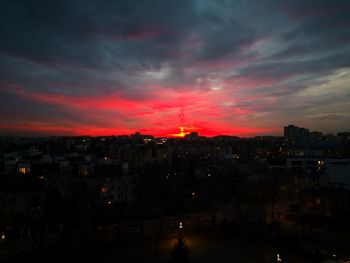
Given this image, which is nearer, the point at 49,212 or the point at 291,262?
the point at 291,262

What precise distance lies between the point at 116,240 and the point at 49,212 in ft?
23.8

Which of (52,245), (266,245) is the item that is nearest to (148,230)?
(52,245)

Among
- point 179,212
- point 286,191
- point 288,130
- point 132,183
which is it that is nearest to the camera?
point 179,212

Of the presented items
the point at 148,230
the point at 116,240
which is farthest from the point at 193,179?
the point at 116,240

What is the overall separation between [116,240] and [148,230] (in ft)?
10.3

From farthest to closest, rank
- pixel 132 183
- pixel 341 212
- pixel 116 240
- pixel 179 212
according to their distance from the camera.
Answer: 1. pixel 132 183
2. pixel 179 212
3. pixel 341 212
4. pixel 116 240

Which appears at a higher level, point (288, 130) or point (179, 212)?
point (288, 130)

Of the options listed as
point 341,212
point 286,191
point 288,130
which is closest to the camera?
point 341,212

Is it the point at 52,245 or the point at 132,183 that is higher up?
the point at 132,183

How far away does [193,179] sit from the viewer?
44.3 meters

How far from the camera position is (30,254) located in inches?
763

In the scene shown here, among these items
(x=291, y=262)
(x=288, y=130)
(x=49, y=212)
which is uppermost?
(x=288, y=130)

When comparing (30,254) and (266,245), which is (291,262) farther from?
(30,254)

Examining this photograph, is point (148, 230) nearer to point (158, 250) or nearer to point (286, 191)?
point (158, 250)
